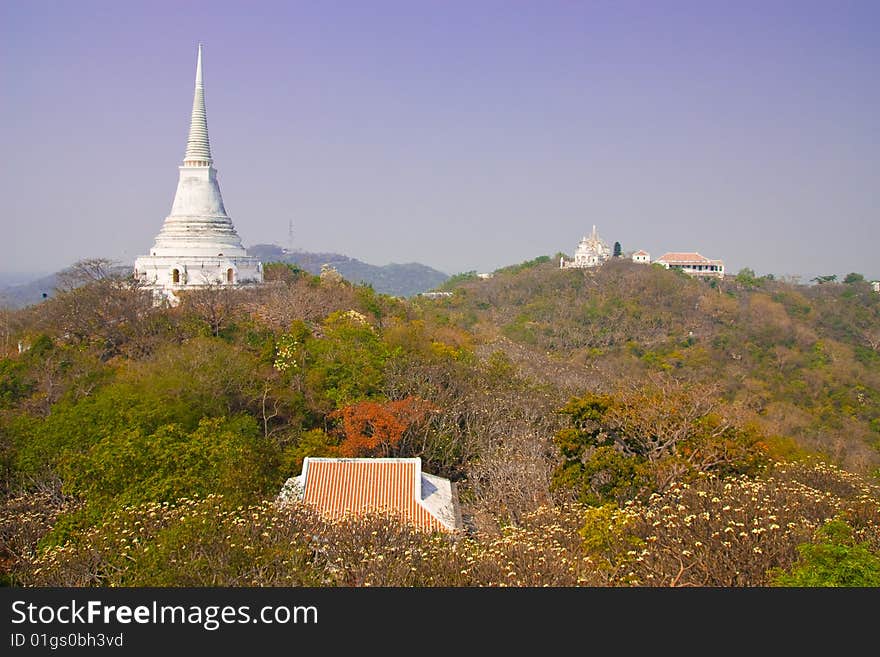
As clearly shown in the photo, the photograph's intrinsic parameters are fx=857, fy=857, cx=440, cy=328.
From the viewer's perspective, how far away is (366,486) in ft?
57.3

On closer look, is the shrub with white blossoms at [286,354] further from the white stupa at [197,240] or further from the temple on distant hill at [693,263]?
the temple on distant hill at [693,263]

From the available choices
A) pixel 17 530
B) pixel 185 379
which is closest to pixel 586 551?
pixel 17 530

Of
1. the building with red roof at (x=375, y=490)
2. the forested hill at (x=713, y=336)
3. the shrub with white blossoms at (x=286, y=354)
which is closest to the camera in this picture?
the building with red roof at (x=375, y=490)

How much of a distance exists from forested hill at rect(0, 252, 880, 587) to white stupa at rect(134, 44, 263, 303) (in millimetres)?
1958

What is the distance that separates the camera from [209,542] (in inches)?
480

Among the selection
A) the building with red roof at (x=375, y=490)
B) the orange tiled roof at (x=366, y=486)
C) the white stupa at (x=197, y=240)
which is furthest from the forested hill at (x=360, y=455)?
the white stupa at (x=197, y=240)

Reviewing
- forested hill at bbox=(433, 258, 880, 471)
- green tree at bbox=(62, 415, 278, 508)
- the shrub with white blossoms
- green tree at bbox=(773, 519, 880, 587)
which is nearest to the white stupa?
the shrub with white blossoms

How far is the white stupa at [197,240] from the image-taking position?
117 feet

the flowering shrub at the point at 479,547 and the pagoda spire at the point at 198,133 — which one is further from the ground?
the pagoda spire at the point at 198,133

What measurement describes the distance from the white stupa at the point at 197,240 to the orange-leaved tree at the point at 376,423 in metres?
14.8

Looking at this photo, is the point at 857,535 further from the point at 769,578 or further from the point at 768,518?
the point at 769,578

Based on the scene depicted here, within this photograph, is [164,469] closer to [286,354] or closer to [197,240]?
[286,354]

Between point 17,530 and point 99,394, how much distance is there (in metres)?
5.87

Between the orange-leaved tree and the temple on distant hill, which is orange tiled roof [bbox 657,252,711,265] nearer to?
the temple on distant hill
